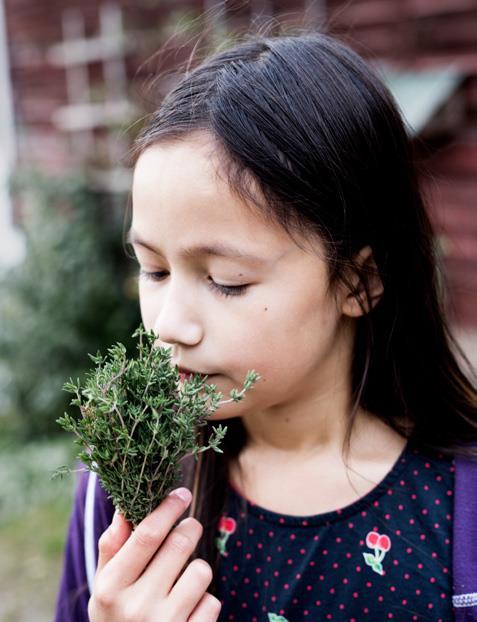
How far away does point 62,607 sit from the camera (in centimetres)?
188

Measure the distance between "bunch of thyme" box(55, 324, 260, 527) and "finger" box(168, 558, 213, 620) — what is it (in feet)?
0.71

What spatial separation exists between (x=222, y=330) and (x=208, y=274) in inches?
4.6

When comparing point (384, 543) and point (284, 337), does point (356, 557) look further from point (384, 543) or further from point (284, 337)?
point (284, 337)

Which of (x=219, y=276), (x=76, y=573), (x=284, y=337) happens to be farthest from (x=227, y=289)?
(x=76, y=573)

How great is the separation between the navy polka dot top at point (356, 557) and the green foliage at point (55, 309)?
174 inches

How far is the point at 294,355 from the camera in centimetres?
157

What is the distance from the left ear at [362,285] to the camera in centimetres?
170

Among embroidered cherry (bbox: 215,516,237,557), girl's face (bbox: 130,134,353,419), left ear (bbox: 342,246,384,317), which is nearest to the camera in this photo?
girl's face (bbox: 130,134,353,419)

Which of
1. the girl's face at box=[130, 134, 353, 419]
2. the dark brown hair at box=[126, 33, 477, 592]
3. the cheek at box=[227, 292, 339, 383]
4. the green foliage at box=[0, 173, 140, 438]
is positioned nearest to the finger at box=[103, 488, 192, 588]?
the girl's face at box=[130, 134, 353, 419]

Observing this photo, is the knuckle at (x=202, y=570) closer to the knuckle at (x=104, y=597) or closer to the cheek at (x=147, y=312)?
the knuckle at (x=104, y=597)

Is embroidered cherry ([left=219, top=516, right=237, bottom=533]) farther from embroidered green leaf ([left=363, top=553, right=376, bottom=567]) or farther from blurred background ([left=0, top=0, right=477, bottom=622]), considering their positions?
blurred background ([left=0, top=0, right=477, bottom=622])

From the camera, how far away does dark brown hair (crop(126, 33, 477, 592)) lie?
60.4 inches

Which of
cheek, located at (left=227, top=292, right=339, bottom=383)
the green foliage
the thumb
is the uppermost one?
cheek, located at (left=227, top=292, right=339, bottom=383)

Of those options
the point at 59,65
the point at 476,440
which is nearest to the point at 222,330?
the point at 476,440
